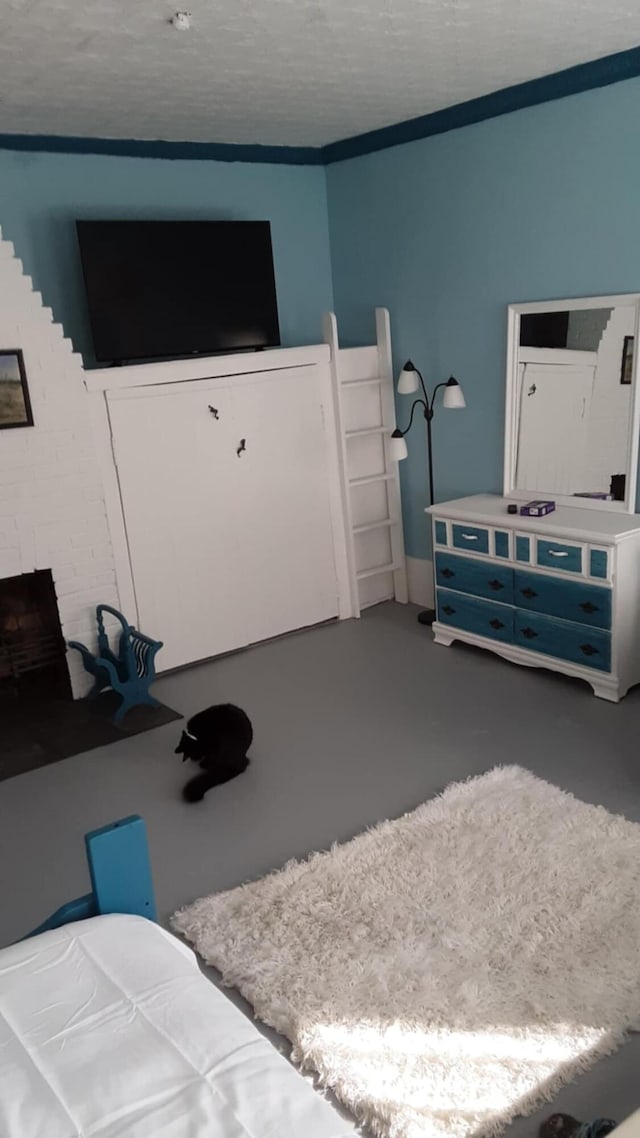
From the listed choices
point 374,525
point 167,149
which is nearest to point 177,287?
point 167,149

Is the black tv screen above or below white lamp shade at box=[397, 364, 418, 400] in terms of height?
above

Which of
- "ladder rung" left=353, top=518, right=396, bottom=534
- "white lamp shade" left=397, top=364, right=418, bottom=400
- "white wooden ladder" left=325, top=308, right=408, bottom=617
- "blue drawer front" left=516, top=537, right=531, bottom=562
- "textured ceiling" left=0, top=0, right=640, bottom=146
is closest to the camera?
"textured ceiling" left=0, top=0, right=640, bottom=146

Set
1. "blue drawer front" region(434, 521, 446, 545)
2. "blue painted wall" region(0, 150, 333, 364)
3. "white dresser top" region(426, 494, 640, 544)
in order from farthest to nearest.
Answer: "blue drawer front" region(434, 521, 446, 545)
"blue painted wall" region(0, 150, 333, 364)
"white dresser top" region(426, 494, 640, 544)

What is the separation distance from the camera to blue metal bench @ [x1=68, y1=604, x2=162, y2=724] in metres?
3.99

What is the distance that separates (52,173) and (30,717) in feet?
8.28

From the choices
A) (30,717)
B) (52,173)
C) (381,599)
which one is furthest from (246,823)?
(52,173)

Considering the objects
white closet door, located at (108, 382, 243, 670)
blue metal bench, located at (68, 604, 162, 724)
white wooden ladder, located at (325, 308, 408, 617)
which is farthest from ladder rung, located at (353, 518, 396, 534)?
blue metal bench, located at (68, 604, 162, 724)

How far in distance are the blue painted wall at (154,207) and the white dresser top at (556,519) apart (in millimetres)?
1529

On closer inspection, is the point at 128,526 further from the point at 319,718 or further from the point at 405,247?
the point at 405,247

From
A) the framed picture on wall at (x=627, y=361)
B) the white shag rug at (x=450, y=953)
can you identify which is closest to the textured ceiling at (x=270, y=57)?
the framed picture on wall at (x=627, y=361)

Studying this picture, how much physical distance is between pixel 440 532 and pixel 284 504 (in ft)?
2.83

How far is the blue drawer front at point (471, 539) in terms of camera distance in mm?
4207

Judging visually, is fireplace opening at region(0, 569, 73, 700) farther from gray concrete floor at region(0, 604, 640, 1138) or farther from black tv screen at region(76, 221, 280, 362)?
black tv screen at region(76, 221, 280, 362)

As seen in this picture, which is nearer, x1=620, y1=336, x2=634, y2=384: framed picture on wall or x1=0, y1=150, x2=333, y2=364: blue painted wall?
x1=620, y1=336, x2=634, y2=384: framed picture on wall
